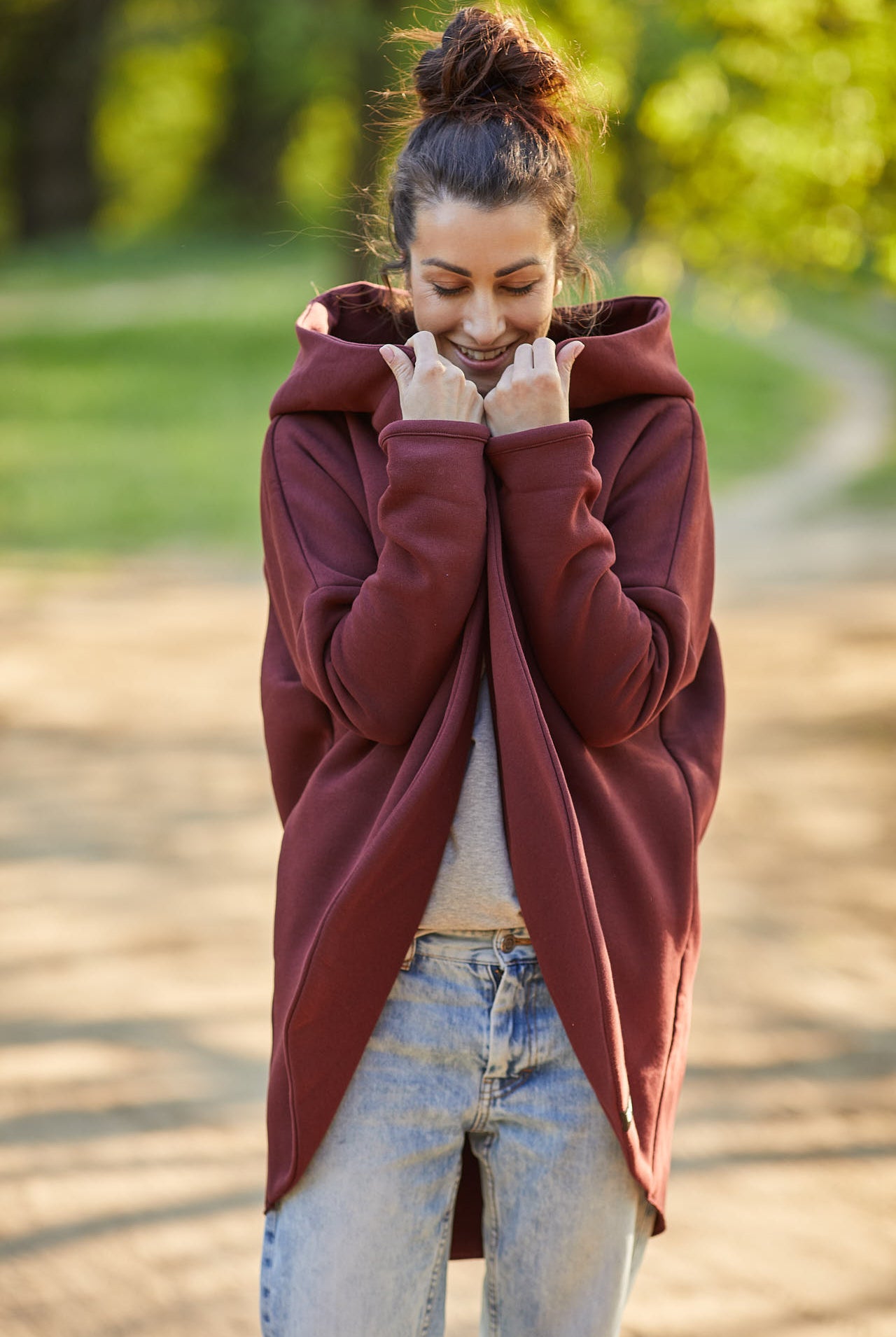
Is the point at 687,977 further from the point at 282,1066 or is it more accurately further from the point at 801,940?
the point at 801,940

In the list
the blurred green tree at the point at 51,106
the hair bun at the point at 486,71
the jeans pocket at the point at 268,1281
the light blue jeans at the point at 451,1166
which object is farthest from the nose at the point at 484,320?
the blurred green tree at the point at 51,106

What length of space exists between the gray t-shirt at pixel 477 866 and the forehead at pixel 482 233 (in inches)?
25.1

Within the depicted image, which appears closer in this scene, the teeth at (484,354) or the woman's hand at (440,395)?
the woman's hand at (440,395)

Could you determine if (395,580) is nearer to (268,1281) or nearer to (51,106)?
(268,1281)

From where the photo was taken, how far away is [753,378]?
57.5ft

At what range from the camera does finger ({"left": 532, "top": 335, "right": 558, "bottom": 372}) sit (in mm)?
1795

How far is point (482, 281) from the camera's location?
1.84 m

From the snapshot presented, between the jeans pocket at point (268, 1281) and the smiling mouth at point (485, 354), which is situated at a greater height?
the smiling mouth at point (485, 354)

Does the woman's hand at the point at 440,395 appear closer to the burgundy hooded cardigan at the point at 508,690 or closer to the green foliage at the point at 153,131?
the burgundy hooded cardigan at the point at 508,690

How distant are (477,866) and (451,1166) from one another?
0.39 meters

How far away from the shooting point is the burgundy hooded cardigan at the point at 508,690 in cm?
174

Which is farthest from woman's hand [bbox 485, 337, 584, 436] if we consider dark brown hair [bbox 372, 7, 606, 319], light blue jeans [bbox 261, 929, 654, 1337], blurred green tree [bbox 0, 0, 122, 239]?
blurred green tree [bbox 0, 0, 122, 239]

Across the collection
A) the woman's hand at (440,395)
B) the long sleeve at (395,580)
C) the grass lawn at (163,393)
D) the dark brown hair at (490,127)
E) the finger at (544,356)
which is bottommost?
the grass lawn at (163,393)

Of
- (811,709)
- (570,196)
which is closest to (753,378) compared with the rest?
(811,709)
